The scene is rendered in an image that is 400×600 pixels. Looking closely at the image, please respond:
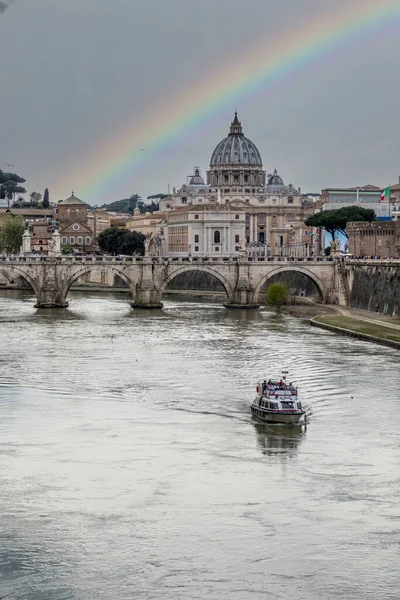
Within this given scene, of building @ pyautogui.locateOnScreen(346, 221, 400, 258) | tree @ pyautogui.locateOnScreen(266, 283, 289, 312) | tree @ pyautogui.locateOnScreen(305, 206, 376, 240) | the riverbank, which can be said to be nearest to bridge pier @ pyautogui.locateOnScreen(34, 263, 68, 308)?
tree @ pyautogui.locateOnScreen(266, 283, 289, 312)

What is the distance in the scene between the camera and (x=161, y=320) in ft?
252

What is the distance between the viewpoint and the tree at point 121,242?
150 metres

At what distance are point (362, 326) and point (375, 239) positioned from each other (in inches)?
1472

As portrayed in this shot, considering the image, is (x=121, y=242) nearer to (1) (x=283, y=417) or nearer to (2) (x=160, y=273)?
(2) (x=160, y=273)

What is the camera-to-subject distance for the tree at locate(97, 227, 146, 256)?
15000cm

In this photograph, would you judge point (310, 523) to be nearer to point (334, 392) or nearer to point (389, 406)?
point (389, 406)

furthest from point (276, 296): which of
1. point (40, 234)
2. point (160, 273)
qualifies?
point (40, 234)

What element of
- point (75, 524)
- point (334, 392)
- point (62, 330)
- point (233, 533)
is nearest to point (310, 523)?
point (233, 533)

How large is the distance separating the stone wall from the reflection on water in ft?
119

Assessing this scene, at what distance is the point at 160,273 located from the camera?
8944cm

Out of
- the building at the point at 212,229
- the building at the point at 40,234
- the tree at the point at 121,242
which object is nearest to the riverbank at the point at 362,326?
the tree at the point at 121,242

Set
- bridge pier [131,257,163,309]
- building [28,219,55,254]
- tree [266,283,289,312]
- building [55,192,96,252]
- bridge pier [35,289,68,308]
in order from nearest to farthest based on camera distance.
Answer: bridge pier [35,289,68,308] < tree [266,283,289,312] < bridge pier [131,257,163,309] < building [28,219,55,254] < building [55,192,96,252]

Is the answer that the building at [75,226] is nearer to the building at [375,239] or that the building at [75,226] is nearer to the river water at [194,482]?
the building at [375,239]

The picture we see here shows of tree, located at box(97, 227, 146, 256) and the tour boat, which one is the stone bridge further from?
tree, located at box(97, 227, 146, 256)
